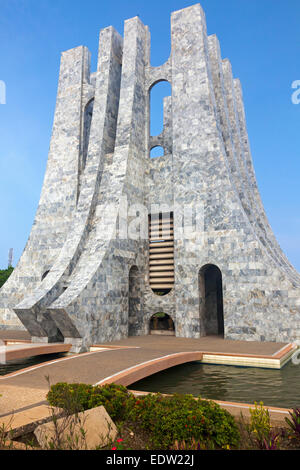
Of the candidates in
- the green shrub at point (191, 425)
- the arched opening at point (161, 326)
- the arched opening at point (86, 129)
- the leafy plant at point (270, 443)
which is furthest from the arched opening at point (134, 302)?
the leafy plant at point (270, 443)

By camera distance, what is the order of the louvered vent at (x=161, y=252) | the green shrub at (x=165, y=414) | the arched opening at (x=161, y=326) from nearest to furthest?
the green shrub at (x=165, y=414), the arched opening at (x=161, y=326), the louvered vent at (x=161, y=252)

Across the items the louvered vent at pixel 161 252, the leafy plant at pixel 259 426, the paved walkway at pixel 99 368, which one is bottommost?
the paved walkway at pixel 99 368

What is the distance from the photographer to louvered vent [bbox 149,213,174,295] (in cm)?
1653

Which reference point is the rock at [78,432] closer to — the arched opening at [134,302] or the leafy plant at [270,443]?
the leafy plant at [270,443]

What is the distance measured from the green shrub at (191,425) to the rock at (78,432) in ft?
1.82

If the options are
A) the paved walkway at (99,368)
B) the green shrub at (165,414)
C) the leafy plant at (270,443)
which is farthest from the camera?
the paved walkway at (99,368)

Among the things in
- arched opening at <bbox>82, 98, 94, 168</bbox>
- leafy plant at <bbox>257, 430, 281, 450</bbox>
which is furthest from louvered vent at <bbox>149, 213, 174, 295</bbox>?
leafy plant at <bbox>257, 430, 281, 450</bbox>

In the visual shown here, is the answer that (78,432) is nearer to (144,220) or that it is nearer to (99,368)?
(99,368)

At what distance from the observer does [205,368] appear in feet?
33.2

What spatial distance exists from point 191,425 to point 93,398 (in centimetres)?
170

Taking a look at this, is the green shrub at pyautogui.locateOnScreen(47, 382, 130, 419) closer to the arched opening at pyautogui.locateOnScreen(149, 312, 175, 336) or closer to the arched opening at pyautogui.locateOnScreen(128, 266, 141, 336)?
the arched opening at pyautogui.locateOnScreen(128, 266, 141, 336)

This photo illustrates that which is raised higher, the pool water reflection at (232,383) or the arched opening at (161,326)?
the arched opening at (161,326)

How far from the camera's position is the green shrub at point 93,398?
16.6 feet

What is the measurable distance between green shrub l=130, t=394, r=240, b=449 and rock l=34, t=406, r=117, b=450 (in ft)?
1.82
